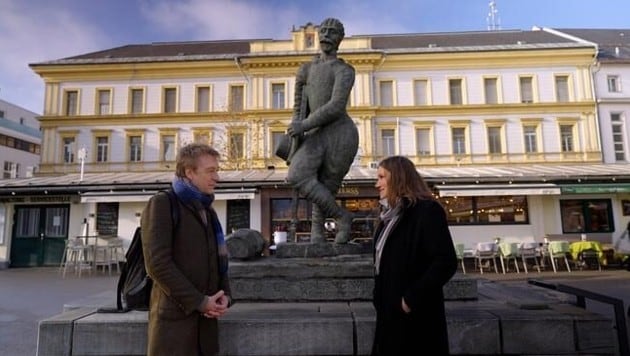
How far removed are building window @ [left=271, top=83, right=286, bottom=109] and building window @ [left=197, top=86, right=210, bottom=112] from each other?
415 centimetres

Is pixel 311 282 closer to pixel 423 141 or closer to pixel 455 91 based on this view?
pixel 423 141

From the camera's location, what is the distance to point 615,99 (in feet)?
82.9

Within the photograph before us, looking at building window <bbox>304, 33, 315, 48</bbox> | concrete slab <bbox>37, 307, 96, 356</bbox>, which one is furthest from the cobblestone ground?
building window <bbox>304, 33, 315, 48</bbox>

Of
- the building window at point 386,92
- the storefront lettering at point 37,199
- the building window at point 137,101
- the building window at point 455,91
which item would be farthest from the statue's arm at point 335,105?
the building window at point 137,101

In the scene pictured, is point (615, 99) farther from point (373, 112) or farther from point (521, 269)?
point (521, 269)

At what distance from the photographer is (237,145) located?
26.2m

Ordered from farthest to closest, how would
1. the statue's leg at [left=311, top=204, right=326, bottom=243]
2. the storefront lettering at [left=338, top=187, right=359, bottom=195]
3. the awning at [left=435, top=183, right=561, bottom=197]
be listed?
the storefront lettering at [left=338, top=187, right=359, bottom=195]
the awning at [left=435, top=183, right=561, bottom=197]
the statue's leg at [left=311, top=204, right=326, bottom=243]

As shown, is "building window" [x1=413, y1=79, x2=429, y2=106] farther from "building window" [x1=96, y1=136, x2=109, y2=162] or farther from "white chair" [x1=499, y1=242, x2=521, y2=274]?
"building window" [x1=96, y1=136, x2=109, y2=162]

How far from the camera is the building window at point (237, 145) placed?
25.3 meters

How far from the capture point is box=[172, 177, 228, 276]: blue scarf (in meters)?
2.30

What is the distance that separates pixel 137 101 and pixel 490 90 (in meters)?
21.9

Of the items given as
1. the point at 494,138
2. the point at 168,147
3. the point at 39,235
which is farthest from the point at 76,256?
the point at 494,138

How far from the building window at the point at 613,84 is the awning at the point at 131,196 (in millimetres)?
22459

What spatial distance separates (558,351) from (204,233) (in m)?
2.99
